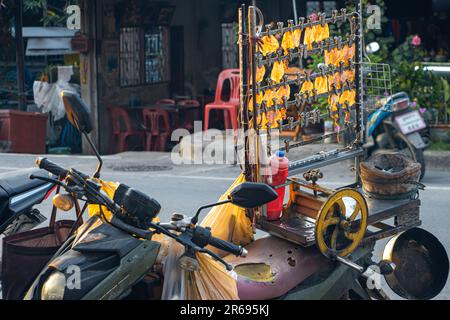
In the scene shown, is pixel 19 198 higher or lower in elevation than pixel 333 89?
lower

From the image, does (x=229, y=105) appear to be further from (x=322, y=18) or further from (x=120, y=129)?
(x=322, y=18)

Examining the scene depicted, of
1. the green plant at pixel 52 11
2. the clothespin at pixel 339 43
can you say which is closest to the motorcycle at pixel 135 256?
the clothespin at pixel 339 43

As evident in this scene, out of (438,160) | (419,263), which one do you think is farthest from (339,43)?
(438,160)

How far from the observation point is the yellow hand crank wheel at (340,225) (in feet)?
16.1

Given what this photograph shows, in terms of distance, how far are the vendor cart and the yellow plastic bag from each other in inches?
3.1

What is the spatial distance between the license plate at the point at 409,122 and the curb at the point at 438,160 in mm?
951

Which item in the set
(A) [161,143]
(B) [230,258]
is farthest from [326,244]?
(A) [161,143]

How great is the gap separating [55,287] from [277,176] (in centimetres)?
180

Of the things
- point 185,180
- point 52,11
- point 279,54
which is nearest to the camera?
point 279,54

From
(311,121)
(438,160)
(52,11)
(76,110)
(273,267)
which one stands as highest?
(52,11)

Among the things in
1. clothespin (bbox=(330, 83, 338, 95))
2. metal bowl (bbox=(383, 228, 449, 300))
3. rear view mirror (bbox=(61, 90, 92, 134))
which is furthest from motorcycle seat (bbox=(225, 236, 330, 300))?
clothespin (bbox=(330, 83, 338, 95))

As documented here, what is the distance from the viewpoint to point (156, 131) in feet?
50.4

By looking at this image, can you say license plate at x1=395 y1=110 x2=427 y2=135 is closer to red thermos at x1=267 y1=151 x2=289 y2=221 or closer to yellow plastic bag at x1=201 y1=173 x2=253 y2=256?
red thermos at x1=267 y1=151 x2=289 y2=221
